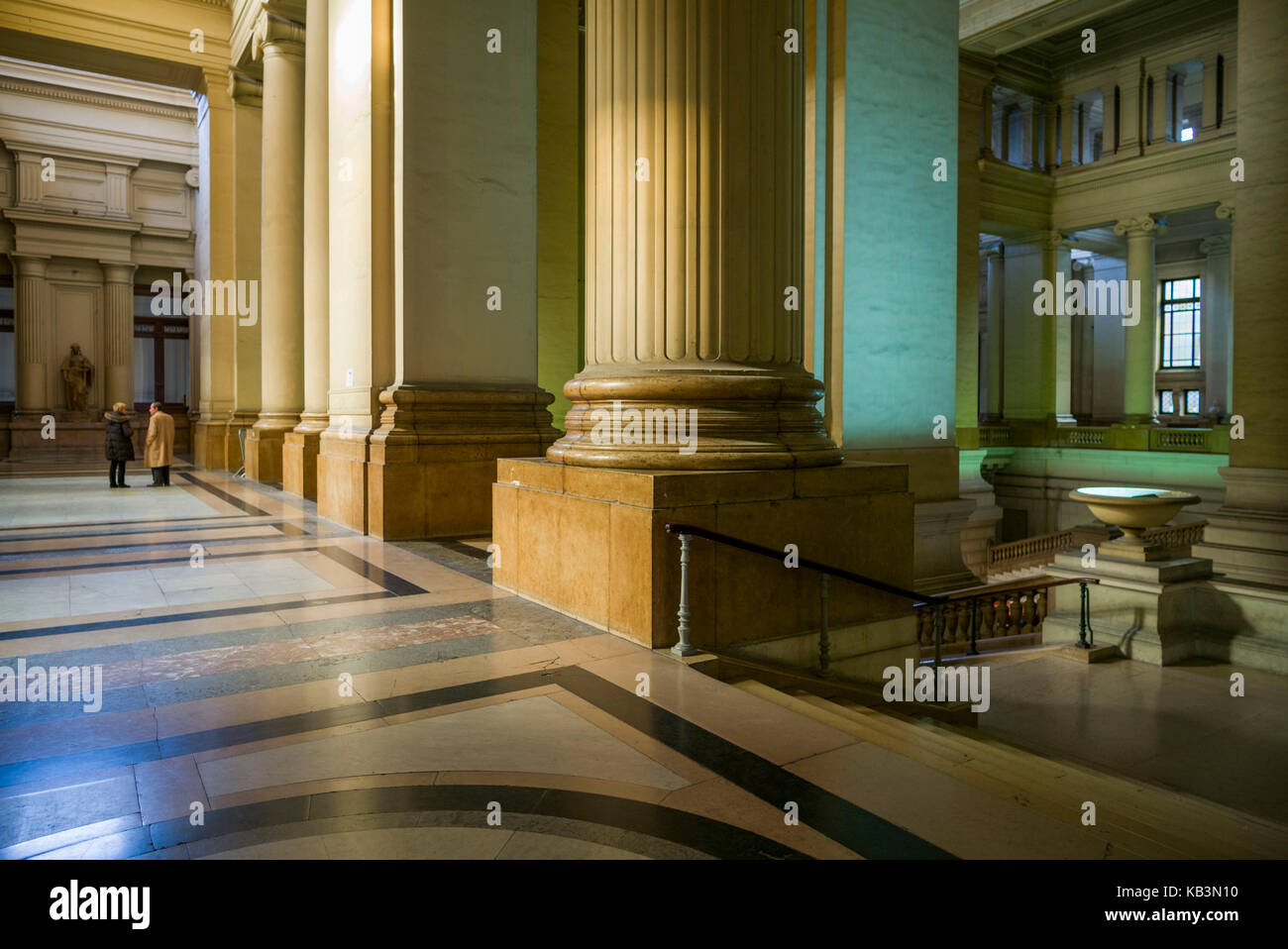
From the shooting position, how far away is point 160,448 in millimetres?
16328

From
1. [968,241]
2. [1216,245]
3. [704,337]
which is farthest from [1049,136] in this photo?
[704,337]

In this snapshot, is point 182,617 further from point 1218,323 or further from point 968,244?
point 1218,323

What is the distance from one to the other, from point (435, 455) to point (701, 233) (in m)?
4.93

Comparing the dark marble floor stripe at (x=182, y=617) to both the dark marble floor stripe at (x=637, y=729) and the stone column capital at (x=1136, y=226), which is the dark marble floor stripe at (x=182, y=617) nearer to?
the dark marble floor stripe at (x=637, y=729)

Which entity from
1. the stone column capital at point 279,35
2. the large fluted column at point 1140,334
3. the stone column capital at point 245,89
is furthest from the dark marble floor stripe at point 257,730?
the large fluted column at point 1140,334

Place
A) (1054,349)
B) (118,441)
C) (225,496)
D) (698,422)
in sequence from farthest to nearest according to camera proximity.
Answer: (1054,349) → (118,441) → (225,496) → (698,422)

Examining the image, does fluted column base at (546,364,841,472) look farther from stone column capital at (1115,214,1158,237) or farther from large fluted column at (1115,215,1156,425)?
stone column capital at (1115,214,1158,237)

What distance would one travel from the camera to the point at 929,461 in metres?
11.4

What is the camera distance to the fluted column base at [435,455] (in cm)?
930

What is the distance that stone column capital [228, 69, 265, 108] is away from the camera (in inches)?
787

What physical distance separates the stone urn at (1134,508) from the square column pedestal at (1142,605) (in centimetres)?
7

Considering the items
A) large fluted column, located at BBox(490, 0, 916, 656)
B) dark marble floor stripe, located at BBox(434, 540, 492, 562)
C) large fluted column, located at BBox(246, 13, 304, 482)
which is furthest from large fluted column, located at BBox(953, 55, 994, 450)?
large fluted column, located at BBox(490, 0, 916, 656)
